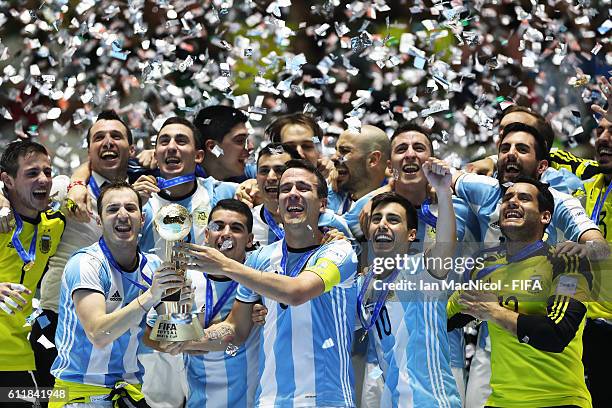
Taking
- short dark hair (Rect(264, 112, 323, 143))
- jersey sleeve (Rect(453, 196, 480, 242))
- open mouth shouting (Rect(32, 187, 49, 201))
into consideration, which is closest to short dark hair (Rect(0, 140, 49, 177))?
open mouth shouting (Rect(32, 187, 49, 201))

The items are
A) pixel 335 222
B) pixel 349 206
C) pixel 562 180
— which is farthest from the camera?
pixel 349 206

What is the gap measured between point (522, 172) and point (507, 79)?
2.56m

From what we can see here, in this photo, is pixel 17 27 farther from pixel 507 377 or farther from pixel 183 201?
pixel 507 377

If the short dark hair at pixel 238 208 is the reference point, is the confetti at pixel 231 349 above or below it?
below

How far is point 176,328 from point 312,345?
2.85 ft

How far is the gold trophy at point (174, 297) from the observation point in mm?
5246

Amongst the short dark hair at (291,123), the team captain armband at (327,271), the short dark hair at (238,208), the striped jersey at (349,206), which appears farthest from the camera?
the short dark hair at (291,123)

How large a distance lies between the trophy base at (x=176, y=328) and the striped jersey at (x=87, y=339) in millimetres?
769

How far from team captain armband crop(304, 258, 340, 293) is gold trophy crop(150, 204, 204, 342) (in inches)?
28.4

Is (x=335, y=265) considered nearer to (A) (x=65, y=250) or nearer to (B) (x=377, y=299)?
(B) (x=377, y=299)

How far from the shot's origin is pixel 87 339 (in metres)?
6.23

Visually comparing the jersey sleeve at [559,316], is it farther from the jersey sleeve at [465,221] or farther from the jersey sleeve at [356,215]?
the jersey sleeve at [356,215]

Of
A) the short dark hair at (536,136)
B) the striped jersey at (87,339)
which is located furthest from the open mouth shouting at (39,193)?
the short dark hair at (536,136)

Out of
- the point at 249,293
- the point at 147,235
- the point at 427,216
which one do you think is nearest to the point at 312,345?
the point at 249,293
